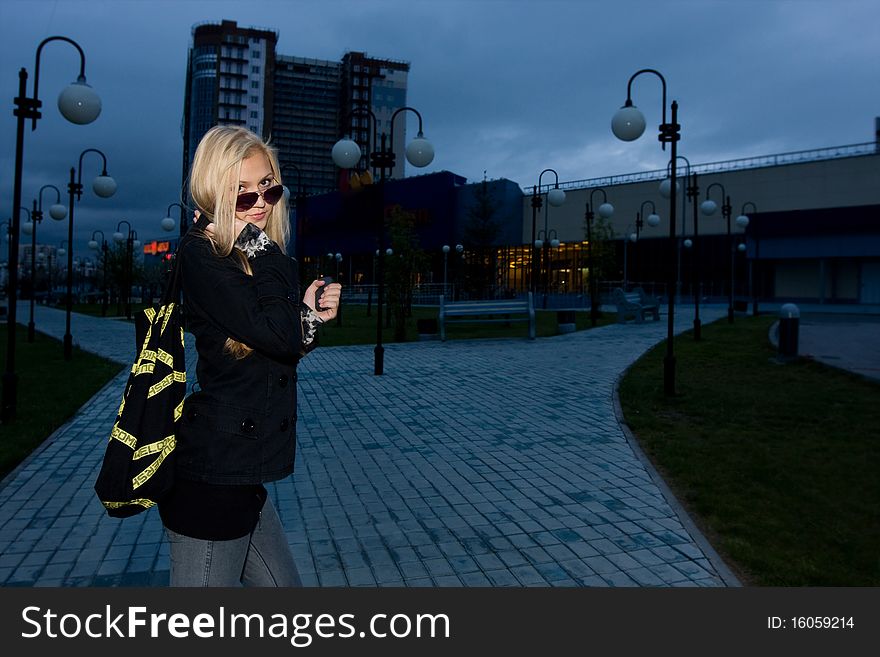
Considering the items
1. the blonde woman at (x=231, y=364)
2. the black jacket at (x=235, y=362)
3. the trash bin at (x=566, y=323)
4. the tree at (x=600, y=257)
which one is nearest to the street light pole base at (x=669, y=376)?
the blonde woman at (x=231, y=364)

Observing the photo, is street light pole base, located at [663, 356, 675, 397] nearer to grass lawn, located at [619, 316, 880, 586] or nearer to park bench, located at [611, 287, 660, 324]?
grass lawn, located at [619, 316, 880, 586]

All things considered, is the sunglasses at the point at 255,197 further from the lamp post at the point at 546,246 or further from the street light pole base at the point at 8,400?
the lamp post at the point at 546,246

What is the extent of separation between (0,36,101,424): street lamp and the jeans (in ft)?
19.4

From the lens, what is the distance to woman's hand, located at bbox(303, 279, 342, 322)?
1903 millimetres

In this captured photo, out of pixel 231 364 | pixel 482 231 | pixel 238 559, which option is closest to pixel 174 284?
pixel 231 364

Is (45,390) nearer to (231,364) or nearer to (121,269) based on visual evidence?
(231,364)

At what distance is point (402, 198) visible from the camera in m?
61.9

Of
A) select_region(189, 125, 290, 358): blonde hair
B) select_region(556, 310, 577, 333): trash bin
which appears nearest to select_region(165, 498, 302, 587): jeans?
select_region(189, 125, 290, 358): blonde hair

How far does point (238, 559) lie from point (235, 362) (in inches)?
23.6

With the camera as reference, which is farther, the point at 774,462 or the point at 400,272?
the point at 400,272

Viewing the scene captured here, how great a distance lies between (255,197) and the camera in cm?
188

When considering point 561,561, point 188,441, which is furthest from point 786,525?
point 188,441

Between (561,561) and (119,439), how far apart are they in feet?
9.09

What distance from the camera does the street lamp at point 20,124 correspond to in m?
7.43
